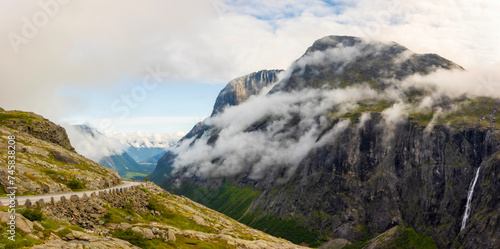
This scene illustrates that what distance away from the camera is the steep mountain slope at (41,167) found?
2721 inches

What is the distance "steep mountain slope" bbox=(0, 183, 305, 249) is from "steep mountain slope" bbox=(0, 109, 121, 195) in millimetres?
13850

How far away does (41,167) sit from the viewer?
85.7 m

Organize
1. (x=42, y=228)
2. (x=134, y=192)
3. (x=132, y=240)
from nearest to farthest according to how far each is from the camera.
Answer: (x=42, y=228) → (x=132, y=240) → (x=134, y=192)

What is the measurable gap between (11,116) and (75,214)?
12608cm

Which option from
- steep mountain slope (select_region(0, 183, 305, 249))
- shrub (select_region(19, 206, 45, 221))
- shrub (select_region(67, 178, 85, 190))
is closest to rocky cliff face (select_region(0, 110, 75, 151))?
shrub (select_region(67, 178, 85, 190))

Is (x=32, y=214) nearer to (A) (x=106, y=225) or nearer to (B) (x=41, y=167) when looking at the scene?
(A) (x=106, y=225)

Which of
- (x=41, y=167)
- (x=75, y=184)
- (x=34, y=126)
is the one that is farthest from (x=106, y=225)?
(x=34, y=126)

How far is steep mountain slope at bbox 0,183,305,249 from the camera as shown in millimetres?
33906

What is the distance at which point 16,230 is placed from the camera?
3206 cm

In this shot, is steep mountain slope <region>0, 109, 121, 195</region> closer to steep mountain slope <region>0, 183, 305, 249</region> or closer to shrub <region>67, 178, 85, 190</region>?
shrub <region>67, 178, 85, 190</region>

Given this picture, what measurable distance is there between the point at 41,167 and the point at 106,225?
45714mm

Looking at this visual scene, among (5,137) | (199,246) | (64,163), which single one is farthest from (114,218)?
(5,137)

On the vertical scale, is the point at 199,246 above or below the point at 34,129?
below

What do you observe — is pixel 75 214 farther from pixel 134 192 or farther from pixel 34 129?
pixel 34 129
